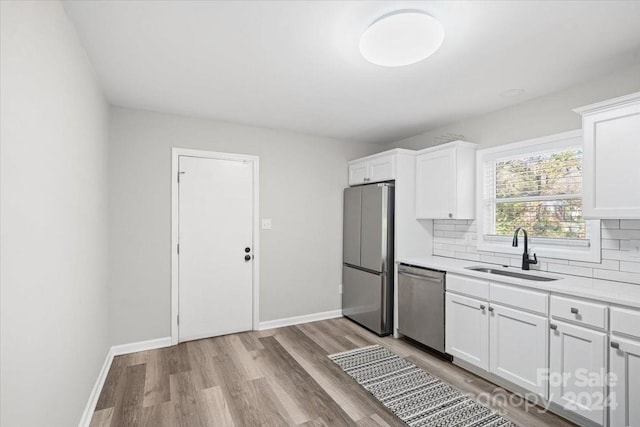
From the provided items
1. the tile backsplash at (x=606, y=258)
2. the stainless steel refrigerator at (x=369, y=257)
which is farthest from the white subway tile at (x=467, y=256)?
the stainless steel refrigerator at (x=369, y=257)

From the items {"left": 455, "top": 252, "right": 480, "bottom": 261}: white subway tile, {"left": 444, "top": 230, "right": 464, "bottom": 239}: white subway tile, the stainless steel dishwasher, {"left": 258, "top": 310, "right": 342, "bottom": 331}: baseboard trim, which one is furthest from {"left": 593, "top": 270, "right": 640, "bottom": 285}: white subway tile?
{"left": 258, "top": 310, "right": 342, "bottom": 331}: baseboard trim

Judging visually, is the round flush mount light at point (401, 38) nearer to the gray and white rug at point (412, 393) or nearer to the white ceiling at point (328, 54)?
the white ceiling at point (328, 54)

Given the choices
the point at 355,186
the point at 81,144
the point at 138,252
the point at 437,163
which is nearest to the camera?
the point at 81,144

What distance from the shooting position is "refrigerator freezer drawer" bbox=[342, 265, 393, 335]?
361cm

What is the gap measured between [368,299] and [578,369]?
2.09 m

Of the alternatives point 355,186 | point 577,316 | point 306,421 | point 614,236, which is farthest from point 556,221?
point 306,421

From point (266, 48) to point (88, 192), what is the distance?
1592mm

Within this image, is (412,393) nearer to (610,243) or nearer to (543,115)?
(610,243)

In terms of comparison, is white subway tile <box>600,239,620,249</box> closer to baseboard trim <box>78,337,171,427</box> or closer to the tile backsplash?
the tile backsplash

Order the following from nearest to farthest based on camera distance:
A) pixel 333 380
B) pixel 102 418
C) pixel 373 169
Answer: pixel 102 418 → pixel 333 380 → pixel 373 169

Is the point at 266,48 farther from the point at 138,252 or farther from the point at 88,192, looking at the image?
the point at 138,252

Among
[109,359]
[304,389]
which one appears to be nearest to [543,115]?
[304,389]

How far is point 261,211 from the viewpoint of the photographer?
3834 mm

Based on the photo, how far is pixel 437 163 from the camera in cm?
346
